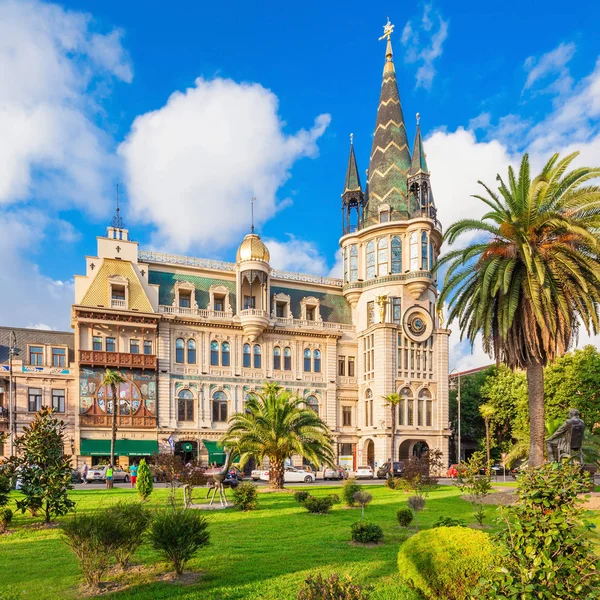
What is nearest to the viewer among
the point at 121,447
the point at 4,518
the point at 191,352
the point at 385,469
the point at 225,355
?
the point at 4,518

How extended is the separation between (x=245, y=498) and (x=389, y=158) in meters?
43.9

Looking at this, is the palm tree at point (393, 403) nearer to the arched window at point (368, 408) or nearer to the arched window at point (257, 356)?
the arched window at point (368, 408)

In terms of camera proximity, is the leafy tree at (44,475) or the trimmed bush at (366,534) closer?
the trimmed bush at (366,534)

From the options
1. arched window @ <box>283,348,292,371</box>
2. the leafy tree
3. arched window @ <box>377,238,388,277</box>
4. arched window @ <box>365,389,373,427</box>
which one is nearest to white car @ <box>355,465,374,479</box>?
arched window @ <box>365,389,373,427</box>

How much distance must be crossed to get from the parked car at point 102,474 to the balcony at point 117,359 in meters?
8.50

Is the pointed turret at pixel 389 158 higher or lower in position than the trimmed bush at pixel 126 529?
higher

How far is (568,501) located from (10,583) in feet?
35.6

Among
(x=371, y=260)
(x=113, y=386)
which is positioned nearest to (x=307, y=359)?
(x=371, y=260)

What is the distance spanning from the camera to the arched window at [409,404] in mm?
51219

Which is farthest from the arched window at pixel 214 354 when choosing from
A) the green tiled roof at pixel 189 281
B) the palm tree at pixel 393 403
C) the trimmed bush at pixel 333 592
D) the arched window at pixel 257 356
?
the trimmed bush at pixel 333 592

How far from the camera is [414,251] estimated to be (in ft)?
172

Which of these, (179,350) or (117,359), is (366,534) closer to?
(117,359)

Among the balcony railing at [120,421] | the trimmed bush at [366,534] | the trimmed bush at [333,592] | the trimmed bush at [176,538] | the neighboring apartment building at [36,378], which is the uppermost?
the neighboring apartment building at [36,378]

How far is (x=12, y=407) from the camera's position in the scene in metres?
42.0
